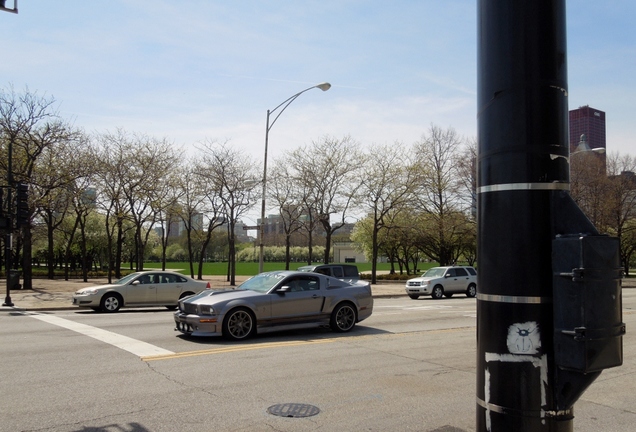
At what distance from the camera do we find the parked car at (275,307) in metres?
11.9

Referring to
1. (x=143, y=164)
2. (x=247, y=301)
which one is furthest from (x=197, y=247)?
(x=247, y=301)

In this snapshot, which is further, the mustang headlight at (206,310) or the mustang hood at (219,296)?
the mustang hood at (219,296)

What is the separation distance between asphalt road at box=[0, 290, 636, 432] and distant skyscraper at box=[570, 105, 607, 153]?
119845 mm

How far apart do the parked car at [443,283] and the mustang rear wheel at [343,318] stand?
51.4ft

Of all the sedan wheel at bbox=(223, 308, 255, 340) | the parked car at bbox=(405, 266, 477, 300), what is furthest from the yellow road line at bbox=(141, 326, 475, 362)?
the parked car at bbox=(405, 266, 477, 300)

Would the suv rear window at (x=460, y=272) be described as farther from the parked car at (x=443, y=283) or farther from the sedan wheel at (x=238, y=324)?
the sedan wheel at (x=238, y=324)

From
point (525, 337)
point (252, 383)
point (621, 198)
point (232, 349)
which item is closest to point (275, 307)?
point (232, 349)

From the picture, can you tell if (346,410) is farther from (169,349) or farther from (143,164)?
(143,164)

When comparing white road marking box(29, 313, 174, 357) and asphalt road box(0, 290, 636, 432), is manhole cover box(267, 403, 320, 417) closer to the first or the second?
asphalt road box(0, 290, 636, 432)

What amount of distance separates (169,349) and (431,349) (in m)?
5.00

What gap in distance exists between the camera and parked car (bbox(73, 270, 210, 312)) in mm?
18812

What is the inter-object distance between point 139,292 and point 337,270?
8.80 metres

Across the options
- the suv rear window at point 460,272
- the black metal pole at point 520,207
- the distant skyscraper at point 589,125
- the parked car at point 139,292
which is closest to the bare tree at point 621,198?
the suv rear window at point 460,272

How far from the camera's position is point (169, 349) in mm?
10609
